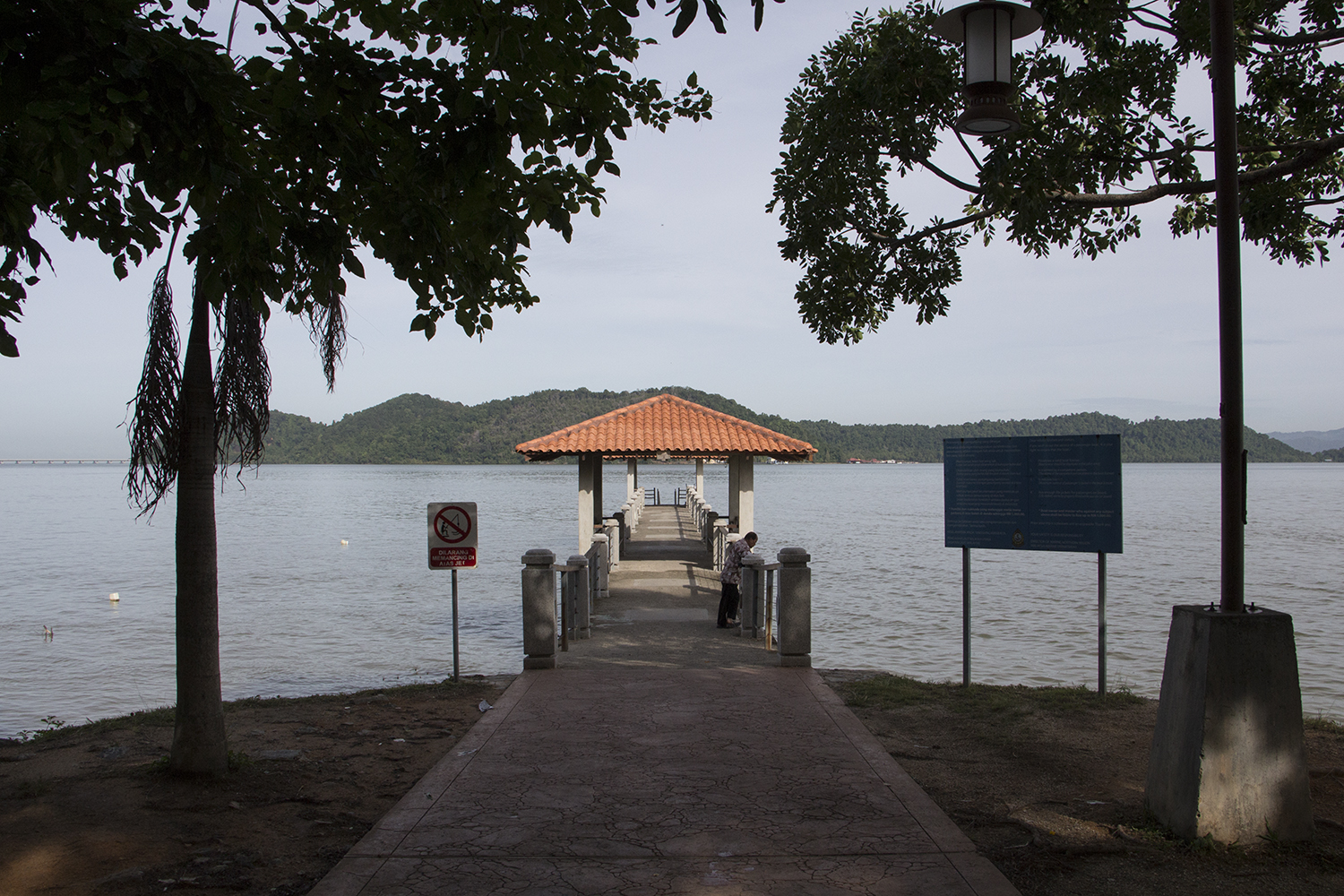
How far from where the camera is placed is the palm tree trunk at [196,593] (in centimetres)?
600

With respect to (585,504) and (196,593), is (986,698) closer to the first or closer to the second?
(196,593)

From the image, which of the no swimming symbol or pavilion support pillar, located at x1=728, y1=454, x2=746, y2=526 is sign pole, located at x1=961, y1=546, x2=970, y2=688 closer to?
the no swimming symbol

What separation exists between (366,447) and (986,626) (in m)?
173

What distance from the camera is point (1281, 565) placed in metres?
33.0

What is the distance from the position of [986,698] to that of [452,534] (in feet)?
17.5

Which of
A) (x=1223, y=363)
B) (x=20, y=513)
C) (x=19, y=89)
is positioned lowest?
(x=20, y=513)

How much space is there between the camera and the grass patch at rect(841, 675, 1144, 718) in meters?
8.04

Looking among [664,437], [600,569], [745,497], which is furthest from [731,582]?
[664,437]

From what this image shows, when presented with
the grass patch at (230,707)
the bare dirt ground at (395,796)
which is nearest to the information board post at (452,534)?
the grass patch at (230,707)

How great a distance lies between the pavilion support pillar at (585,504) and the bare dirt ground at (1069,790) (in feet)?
30.0

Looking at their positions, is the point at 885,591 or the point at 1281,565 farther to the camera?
the point at 1281,565

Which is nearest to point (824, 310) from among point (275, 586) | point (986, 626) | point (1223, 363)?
point (1223, 363)

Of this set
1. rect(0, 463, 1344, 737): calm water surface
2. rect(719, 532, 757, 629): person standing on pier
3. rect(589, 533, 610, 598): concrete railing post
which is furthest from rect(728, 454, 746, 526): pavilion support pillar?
rect(719, 532, 757, 629): person standing on pier

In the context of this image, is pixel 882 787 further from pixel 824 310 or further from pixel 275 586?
pixel 275 586
